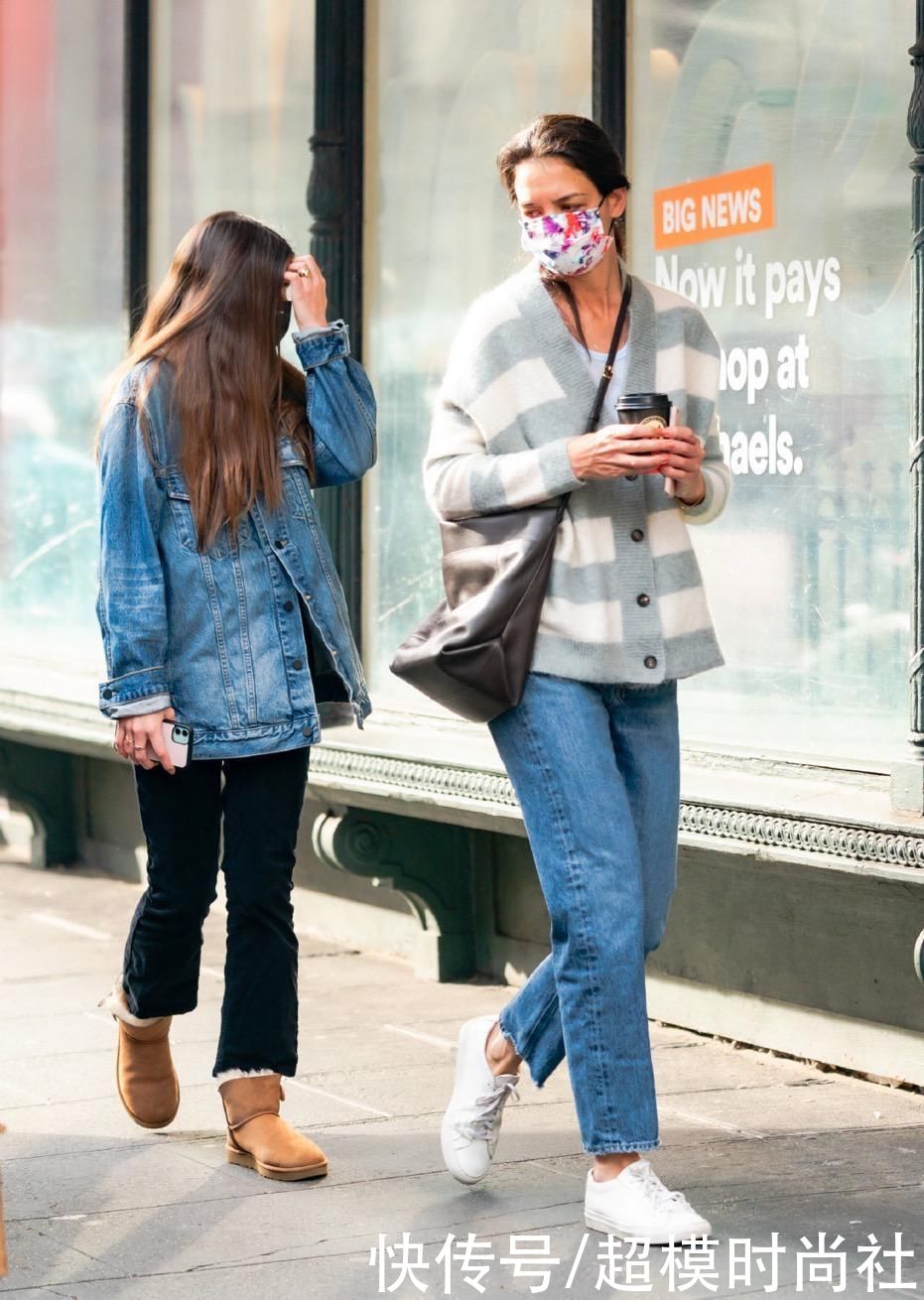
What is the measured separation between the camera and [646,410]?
12.5 feet

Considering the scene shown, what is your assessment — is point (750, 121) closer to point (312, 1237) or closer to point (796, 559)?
point (796, 559)

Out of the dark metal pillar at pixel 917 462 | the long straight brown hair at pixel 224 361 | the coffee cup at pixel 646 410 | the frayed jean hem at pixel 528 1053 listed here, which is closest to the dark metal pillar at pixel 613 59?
the dark metal pillar at pixel 917 462

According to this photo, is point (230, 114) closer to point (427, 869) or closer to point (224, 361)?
point (427, 869)

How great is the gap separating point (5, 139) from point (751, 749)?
195 inches

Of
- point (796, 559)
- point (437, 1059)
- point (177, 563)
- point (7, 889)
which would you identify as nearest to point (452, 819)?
point (437, 1059)

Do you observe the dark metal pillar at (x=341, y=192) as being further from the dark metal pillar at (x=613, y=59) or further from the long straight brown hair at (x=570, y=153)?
the long straight brown hair at (x=570, y=153)

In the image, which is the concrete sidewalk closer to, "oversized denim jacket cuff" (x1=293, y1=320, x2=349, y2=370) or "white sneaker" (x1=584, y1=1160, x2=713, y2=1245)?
"white sneaker" (x1=584, y1=1160, x2=713, y2=1245)

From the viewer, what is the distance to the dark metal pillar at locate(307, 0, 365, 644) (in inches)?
264

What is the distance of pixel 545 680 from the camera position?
3.92 metres

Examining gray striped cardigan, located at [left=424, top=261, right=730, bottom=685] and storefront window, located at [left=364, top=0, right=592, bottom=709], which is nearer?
gray striped cardigan, located at [left=424, top=261, right=730, bottom=685]

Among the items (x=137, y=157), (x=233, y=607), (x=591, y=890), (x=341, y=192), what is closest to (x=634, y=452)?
(x=591, y=890)

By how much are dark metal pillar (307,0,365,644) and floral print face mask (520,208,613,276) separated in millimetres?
2727

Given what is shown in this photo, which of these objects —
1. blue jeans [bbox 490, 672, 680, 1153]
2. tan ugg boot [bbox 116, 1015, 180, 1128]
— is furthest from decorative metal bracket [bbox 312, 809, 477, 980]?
blue jeans [bbox 490, 672, 680, 1153]

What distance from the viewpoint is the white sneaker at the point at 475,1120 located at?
4.20 metres
